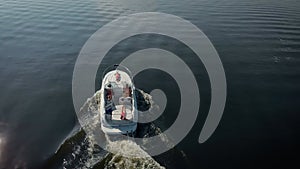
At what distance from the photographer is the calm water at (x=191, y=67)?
22.6 metres

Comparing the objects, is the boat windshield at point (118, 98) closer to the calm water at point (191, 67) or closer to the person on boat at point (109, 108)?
the person on boat at point (109, 108)

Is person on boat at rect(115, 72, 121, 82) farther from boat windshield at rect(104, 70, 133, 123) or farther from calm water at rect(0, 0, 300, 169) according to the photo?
calm water at rect(0, 0, 300, 169)

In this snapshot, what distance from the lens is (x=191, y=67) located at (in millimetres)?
33031

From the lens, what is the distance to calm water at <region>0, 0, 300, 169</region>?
22609 millimetres

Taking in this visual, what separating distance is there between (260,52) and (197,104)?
1288cm

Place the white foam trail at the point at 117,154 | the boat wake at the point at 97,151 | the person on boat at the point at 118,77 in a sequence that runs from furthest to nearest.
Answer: the person on boat at the point at 118,77
the boat wake at the point at 97,151
the white foam trail at the point at 117,154

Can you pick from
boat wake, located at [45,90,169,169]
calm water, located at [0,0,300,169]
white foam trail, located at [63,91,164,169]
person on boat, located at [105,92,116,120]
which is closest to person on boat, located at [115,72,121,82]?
calm water, located at [0,0,300,169]

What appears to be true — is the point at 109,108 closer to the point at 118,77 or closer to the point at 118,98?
the point at 118,98

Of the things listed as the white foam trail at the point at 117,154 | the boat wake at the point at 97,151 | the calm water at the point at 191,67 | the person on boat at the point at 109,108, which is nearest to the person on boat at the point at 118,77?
the calm water at the point at 191,67

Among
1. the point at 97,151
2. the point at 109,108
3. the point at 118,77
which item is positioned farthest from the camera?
the point at 118,77

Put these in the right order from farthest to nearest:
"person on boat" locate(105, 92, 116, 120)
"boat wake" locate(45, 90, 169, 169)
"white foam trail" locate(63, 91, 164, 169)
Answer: "person on boat" locate(105, 92, 116, 120)
"boat wake" locate(45, 90, 169, 169)
"white foam trail" locate(63, 91, 164, 169)

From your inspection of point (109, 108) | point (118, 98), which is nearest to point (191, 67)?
point (118, 98)

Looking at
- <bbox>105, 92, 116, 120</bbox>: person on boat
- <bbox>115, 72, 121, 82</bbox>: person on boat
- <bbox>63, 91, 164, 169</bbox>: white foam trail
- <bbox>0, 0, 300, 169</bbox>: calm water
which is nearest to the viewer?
<bbox>63, 91, 164, 169</bbox>: white foam trail

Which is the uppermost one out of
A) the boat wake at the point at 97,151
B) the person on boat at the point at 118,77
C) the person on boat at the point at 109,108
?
the person on boat at the point at 118,77
